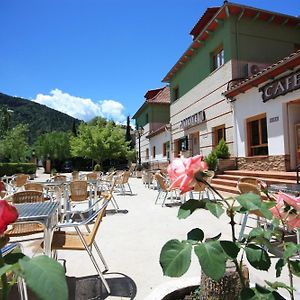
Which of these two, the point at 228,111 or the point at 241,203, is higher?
the point at 228,111

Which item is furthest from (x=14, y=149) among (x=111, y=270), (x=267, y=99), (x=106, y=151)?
(x=111, y=270)

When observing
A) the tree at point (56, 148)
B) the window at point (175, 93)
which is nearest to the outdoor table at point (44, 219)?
the window at point (175, 93)

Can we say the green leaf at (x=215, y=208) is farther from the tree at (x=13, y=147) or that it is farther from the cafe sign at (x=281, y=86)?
the tree at (x=13, y=147)

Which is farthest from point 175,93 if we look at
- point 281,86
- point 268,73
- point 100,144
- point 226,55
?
point 281,86

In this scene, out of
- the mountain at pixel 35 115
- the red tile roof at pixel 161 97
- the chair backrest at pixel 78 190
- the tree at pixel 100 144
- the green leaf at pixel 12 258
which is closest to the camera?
the green leaf at pixel 12 258

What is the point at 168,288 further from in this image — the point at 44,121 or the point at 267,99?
the point at 44,121

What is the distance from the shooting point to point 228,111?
13703 millimetres

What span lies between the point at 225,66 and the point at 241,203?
13.8 metres

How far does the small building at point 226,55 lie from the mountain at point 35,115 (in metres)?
89.3

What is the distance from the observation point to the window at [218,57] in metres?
14.8

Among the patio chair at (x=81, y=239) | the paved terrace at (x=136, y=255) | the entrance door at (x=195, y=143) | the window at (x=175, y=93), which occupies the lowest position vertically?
the paved terrace at (x=136, y=255)

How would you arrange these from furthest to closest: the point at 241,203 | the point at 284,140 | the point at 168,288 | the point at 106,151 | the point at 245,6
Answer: the point at 106,151
the point at 245,6
the point at 284,140
the point at 168,288
the point at 241,203

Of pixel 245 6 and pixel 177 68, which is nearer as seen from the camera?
pixel 245 6

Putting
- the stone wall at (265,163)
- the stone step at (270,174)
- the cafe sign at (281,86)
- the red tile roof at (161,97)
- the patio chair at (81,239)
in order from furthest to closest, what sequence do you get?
the red tile roof at (161,97)
the stone wall at (265,163)
the cafe sign at (281,86)
the stone step at (270,174)
the patio chair at (81,239)
